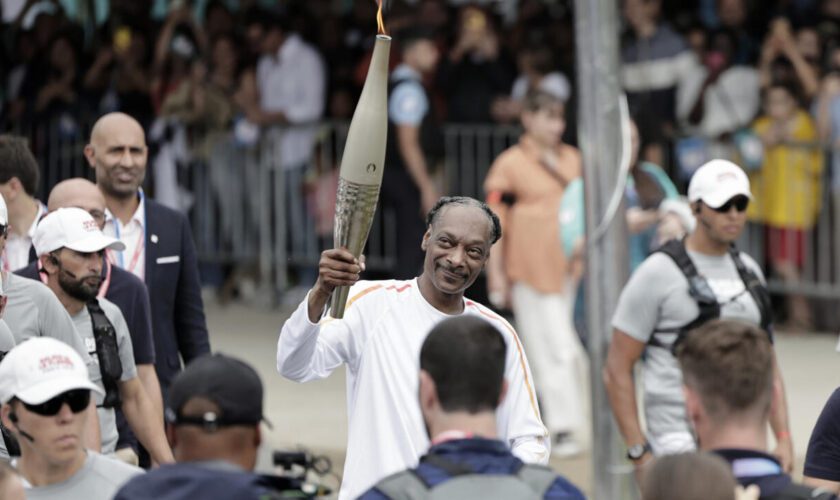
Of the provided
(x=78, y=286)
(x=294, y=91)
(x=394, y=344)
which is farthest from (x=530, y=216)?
(x=394, y=344)

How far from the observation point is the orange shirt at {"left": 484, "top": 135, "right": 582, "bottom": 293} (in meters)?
12.2

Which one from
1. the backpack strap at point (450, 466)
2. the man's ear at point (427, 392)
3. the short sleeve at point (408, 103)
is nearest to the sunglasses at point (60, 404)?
the man's ear at point (427, 392)

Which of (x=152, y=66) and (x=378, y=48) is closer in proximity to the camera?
(x=378, y=48)

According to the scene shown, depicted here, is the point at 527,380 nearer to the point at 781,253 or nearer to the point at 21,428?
the point at 21,428

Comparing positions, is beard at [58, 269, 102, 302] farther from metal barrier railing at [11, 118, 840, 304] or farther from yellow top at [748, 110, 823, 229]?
yellow top at [748, 110, 823, 229]

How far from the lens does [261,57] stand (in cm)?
1758

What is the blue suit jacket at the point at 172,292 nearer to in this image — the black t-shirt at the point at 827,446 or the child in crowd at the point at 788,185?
the black t-shirt at the point at 827,446

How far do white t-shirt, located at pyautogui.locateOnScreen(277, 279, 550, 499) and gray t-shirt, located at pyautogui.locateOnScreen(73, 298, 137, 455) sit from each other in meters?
1.31

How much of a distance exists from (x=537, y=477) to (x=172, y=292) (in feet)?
13.7

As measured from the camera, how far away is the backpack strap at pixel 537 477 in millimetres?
4629

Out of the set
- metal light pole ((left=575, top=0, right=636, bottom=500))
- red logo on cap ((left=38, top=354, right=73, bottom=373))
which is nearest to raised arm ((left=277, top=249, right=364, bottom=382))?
red logo on cap ((left=38, top=354, right=73, bottom=373))

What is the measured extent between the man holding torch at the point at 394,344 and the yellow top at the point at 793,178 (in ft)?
29.4

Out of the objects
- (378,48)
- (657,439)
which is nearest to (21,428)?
(378,48)

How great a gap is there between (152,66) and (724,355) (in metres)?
14.2
